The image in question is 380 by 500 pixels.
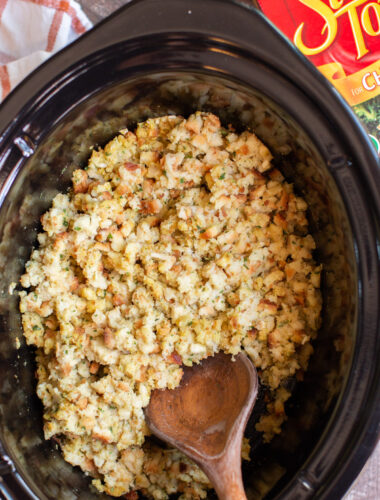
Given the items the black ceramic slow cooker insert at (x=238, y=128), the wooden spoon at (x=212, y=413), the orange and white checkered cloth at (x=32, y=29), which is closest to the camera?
the black ceramic slow cooker insert at (x=238, y=128)

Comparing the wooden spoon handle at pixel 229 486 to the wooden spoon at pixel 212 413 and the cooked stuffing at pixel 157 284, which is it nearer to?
the wooden spoon at pixel 212 413

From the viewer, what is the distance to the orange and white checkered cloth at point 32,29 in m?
1.67

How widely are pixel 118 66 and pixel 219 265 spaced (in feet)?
1.84

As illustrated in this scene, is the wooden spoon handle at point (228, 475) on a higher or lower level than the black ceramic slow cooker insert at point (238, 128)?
lower

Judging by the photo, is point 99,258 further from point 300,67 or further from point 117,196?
point 300,67

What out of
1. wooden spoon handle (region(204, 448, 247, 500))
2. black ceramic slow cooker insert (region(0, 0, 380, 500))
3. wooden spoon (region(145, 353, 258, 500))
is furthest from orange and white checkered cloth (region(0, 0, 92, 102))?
wooden spoon handle (region(204, 448, 247, 500))

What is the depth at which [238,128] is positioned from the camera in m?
1.46

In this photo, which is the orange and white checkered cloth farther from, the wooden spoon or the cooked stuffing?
the wooden spoon

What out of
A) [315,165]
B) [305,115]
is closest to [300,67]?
[305,115]

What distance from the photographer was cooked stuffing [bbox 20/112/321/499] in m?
1.36

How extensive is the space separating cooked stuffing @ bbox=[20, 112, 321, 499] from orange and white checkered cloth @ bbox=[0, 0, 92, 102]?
0.48 metres

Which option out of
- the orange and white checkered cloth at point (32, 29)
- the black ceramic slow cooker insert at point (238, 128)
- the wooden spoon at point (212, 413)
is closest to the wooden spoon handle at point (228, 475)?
the wooden spoon at point (212, 413)

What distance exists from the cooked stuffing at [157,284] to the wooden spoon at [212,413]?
0.04 meters

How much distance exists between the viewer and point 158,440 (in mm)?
1511
